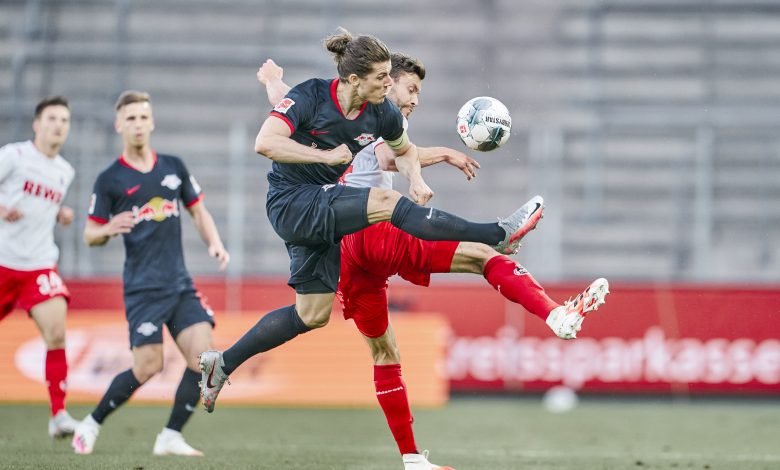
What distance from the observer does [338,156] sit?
548 cm

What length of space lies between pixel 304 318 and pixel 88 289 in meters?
6.58

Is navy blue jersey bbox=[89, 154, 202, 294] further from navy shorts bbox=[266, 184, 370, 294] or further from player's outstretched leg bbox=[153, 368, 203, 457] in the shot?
navy shorts bbox=[266, 184, 370, 294]

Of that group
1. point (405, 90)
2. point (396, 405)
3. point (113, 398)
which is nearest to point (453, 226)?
point (396, 405)

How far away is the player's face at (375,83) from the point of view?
5.79 metres

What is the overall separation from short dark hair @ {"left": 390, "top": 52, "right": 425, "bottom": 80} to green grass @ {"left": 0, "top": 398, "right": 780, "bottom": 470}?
2.41 metres

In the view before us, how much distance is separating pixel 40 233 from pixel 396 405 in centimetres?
344

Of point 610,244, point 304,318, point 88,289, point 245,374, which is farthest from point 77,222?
point 304,318

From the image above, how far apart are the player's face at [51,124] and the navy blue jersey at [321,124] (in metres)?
2.93

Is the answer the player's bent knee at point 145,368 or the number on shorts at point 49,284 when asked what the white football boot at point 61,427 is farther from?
the number on shorts at point 49,284

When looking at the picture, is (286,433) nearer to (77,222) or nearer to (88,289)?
(88,289)

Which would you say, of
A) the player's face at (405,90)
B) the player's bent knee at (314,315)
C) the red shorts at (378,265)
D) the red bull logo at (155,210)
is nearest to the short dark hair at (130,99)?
the red bull logo at (155,210)

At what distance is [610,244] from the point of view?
47.2 feet

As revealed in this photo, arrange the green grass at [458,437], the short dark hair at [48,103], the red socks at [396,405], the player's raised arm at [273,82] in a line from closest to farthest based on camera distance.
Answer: the red socks at [396,405] < the player's raised arm at [273,82] < the green grass at [458,437] < the short dark hair at [48,103]

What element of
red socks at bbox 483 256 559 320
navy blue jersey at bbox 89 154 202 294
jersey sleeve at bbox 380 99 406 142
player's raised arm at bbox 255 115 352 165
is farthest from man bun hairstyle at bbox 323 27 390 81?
navy blue jersey at bbox 89 154 202 294
